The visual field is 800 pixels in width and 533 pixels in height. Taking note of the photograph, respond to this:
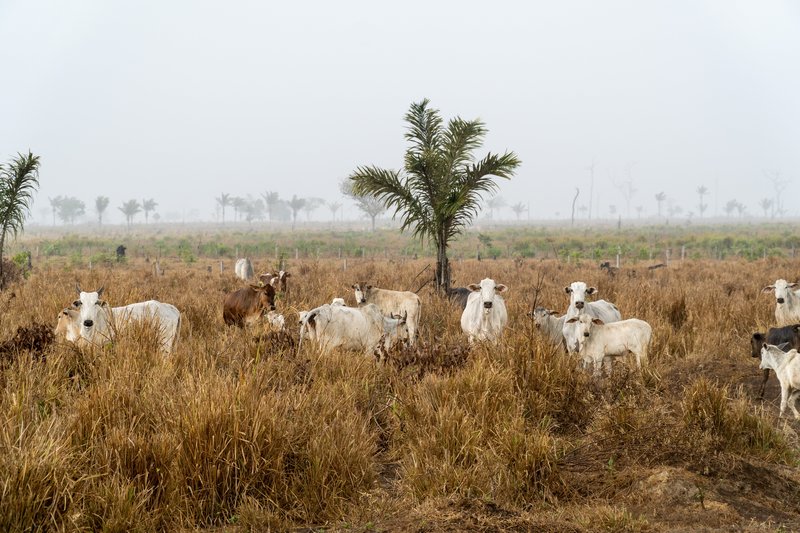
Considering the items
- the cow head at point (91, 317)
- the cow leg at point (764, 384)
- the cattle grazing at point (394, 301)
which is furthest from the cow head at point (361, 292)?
the cow leg at point (764, 384)

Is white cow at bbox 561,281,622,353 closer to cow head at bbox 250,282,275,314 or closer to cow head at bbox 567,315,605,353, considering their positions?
cow head at bbox 567,315,605,353

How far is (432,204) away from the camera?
16312 millimetres

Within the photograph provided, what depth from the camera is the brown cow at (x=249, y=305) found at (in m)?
11.5

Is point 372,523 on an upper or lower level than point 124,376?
lower

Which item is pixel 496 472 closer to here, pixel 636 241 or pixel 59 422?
pixel 59 422

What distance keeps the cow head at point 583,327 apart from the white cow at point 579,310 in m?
0.08

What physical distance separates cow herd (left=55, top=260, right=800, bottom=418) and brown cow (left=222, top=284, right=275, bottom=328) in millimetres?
21

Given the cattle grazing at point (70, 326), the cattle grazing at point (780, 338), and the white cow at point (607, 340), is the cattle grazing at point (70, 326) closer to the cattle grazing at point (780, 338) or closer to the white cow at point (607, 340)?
the white cow at point (607, 340)

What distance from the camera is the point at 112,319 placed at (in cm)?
835

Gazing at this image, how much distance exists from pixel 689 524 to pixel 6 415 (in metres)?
4.94

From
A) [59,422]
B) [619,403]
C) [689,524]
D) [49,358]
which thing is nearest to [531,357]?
[619,403]

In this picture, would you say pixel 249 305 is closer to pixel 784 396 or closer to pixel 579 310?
pixel 579 310

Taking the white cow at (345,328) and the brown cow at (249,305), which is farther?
the brown cow at (249,305)

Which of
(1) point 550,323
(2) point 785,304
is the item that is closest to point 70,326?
(1) point 550,323
